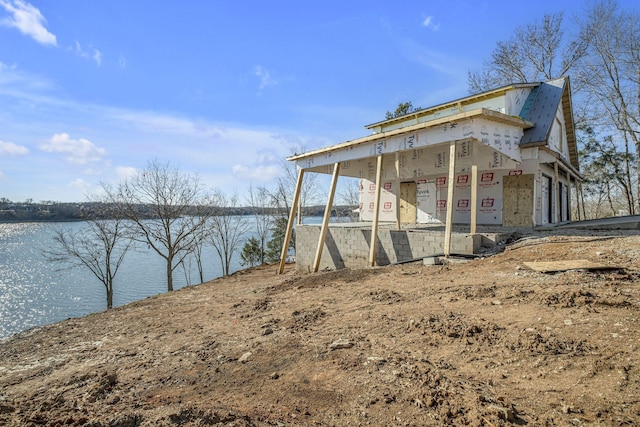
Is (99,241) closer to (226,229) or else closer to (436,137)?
(226,229)

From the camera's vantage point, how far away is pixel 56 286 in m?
23.0

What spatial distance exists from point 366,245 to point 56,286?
24411 millimetres

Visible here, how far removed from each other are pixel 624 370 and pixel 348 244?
27.9 ft

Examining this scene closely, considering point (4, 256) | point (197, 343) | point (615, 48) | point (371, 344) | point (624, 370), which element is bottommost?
point (4, 256)

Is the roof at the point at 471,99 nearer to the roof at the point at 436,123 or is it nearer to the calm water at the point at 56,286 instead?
the roof at the point at 436,123

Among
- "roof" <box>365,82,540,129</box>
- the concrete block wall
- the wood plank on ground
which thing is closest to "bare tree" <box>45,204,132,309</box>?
the concrete block wall

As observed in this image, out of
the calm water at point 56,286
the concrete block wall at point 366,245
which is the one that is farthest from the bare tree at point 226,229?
the concrete block wall at point 366,245

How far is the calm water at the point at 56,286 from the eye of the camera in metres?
18.3

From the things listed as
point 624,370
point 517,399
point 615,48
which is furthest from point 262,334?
point 615,48

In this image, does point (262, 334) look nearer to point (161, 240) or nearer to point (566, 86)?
point (566, 86)

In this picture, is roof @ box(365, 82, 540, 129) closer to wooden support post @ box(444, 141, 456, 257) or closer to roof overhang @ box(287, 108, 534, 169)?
roof overhang @ box(287, 108, 534, 169)

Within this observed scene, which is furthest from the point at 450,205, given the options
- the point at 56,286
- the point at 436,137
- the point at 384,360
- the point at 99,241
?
the point at 56,286

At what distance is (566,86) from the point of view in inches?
522

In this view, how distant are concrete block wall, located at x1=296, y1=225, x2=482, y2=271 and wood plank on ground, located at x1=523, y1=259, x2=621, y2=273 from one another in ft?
6.85
